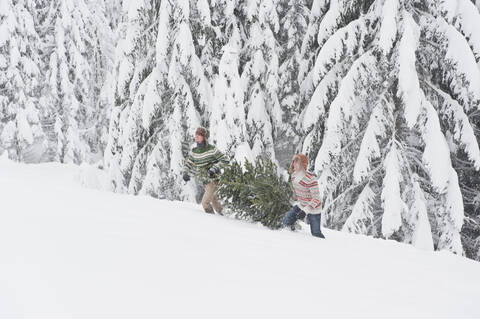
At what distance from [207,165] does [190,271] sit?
416cm

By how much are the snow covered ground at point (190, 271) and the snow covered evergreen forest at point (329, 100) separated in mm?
4008

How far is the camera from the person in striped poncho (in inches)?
261

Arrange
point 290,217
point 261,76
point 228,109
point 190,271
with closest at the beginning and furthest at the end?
point 190,271
point 290,217
point 228,109
point 261,76

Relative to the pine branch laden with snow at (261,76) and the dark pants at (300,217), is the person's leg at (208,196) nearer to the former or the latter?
the dark pants at (300,217)

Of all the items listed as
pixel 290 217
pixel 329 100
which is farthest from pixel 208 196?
pixel 329 100

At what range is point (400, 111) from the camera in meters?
10.3

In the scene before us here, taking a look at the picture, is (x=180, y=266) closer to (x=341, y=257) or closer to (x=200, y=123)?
(x=341, y=257)

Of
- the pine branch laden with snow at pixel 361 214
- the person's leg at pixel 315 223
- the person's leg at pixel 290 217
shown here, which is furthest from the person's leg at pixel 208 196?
the pine branch laden with snow at pixel 361 214

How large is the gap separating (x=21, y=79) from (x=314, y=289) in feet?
67.2

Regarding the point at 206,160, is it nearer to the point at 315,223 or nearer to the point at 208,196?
the point at 208,196

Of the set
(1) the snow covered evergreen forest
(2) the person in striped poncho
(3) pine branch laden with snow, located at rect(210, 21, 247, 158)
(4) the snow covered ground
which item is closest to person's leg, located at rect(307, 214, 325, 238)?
(2) the person in striped poncho

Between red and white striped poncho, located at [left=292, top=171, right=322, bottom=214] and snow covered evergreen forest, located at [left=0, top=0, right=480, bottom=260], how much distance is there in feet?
11.4

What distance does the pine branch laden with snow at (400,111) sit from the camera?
9297 millimetres

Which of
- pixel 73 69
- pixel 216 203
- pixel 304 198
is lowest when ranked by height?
pixel 216 203
